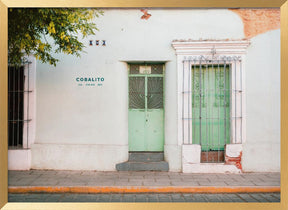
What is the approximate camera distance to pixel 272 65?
726 centimetres

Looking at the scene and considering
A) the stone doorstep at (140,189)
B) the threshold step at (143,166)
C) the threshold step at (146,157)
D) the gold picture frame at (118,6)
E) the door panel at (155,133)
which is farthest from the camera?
the door panel at (155,133)

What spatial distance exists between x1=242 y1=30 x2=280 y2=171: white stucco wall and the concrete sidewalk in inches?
38.9

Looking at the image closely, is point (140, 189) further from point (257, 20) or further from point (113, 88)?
point (257, 20)

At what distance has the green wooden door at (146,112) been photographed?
298 inches

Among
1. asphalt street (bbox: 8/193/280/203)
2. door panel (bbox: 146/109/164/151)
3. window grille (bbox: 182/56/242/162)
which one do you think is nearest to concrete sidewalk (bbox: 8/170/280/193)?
asphalt street (bbox: 8/193/280/203)

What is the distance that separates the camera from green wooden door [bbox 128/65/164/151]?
7.57 m

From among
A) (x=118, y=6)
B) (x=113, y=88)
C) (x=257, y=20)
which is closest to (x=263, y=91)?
(x=257, y=20)

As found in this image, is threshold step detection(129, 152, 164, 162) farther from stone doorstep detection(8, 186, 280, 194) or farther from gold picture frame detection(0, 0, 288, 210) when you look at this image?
gold picture frame detection(0, 0, 288, 210)

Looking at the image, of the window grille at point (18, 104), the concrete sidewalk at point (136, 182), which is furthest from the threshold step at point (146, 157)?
the window grille at point (18, 104)

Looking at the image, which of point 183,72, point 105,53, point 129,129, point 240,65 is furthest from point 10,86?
point 240,65

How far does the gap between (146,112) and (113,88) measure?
1113 millimetres

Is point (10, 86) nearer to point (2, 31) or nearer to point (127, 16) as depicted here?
point (2, 31)

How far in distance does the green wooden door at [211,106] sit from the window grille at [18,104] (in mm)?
4464

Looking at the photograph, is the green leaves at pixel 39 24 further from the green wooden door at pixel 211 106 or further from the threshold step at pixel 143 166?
the green wooden door at pixel 211 106
